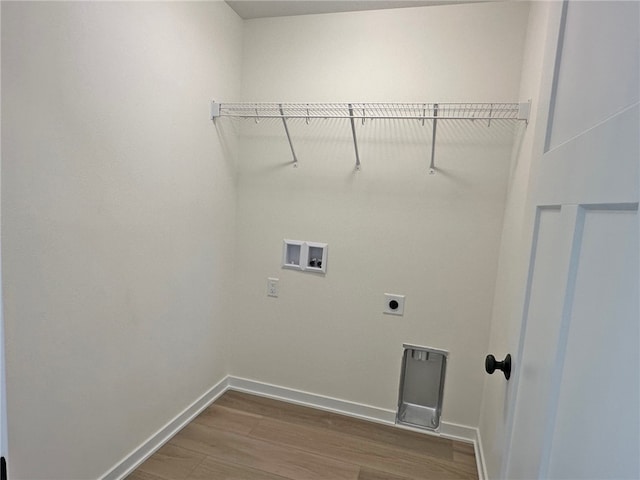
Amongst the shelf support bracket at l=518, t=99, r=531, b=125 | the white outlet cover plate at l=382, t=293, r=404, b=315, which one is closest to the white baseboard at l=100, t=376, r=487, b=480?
the white outlet cover plate at l=382, t=293, r=404, b=315

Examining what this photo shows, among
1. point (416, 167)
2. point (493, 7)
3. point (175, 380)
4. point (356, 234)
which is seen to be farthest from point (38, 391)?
point (493, 7)

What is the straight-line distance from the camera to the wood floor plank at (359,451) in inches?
72.5

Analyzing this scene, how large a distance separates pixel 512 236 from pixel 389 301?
777 millimetres

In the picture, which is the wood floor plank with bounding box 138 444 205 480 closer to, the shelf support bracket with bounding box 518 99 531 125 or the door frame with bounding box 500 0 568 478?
the door frame with bounding box 500 0 568 478

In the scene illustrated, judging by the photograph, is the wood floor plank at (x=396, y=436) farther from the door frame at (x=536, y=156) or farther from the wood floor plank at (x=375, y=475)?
the door frame at (x=536, y=156)

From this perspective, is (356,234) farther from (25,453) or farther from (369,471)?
(25,453)

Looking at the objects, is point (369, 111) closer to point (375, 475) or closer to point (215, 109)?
point (215, 109)

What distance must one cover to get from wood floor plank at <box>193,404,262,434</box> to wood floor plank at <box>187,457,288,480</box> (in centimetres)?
27

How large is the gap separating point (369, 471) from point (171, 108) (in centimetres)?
202

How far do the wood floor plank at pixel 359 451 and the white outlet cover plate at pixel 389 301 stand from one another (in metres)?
0.73

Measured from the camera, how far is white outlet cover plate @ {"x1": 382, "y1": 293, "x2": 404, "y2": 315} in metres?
2.12

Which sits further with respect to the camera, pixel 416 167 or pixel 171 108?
pixel 416 167

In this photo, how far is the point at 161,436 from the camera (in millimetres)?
1898

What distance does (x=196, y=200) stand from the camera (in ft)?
6.46
